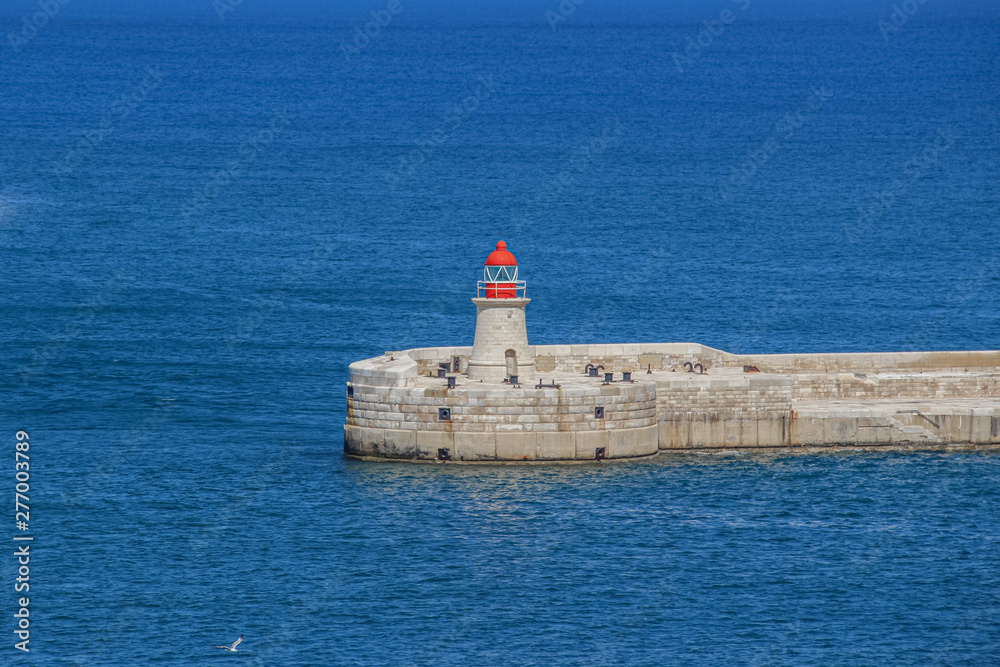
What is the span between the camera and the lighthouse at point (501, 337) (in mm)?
54312

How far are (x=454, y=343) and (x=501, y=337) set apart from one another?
1795cm

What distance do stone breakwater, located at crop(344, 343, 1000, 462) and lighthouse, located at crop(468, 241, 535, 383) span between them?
0.73m

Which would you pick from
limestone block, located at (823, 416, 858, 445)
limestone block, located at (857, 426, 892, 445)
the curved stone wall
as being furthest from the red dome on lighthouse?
limestone block, located at (857, 426, 892, 445)

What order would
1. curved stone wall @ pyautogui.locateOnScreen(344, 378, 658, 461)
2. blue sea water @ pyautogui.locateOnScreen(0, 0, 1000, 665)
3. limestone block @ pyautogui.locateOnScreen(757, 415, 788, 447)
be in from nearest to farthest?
blue sea water @ pyautogui.locateOnScreen(0, 0, 1000, 665) < curved stone wall @ pyautogui.locateOnScreen(344, 378, 658, 461) < limestone block @ pyautogui.locateOnScreen(757, 415, 788, 447)

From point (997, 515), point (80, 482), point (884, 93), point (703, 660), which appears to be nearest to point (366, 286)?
point (80, 482)

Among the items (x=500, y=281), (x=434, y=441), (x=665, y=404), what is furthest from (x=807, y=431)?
(x=434, y=441)

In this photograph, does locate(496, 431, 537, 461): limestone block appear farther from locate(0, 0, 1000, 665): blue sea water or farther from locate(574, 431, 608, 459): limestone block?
locate(574, 431, 608, 459): limestone block

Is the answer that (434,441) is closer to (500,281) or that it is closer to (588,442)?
(588,442)

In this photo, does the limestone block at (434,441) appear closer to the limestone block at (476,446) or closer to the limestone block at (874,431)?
the limestone block at (476,446)

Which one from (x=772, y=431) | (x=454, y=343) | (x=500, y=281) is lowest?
(x=772, y=431)

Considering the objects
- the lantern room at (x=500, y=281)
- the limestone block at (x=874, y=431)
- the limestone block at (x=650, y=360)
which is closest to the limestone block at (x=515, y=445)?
the lantern room at (x=500, y=281)

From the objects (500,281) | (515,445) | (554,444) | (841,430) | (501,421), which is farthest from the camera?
(500,281)

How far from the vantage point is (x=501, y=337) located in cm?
5447

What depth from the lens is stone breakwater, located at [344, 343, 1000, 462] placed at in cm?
5169
